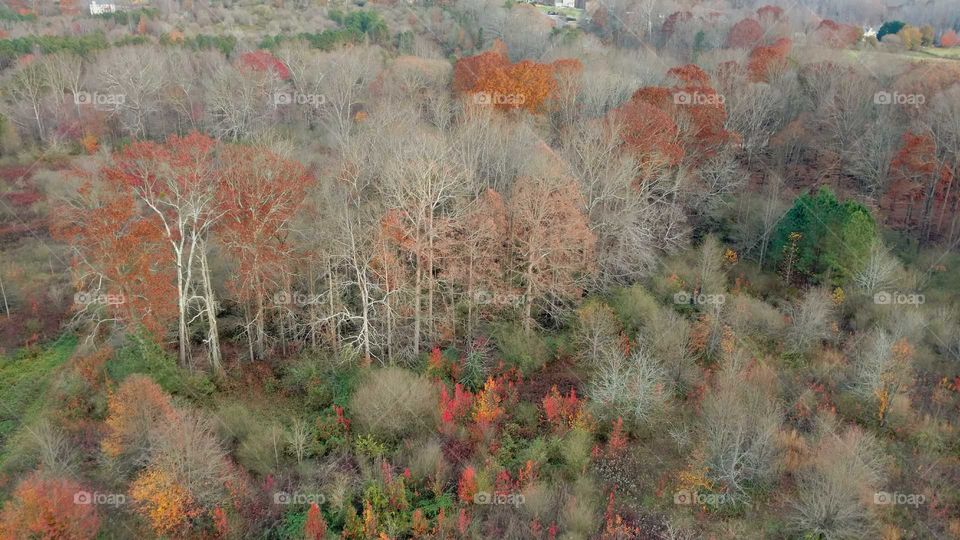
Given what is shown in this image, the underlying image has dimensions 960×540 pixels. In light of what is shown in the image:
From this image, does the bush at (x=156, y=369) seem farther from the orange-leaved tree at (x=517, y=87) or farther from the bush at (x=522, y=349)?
the orange-leaved tree at (x=517, y=87)

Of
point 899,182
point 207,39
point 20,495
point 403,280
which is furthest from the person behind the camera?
point 207,39

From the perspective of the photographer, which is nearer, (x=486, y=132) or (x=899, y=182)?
(x=486, y=132)

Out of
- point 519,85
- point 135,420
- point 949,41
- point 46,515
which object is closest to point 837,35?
point 949,41

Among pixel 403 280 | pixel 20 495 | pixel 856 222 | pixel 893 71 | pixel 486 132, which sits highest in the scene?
pixel 893 71

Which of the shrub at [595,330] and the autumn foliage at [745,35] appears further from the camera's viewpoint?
the autumn foliage at [745,35]

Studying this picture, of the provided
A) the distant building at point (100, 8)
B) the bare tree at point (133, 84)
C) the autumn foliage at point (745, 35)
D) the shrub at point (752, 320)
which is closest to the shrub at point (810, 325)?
the shrub at point (752, 320)

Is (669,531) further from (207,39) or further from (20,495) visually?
(207,39)

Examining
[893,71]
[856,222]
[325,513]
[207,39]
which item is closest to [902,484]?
[856,222]
